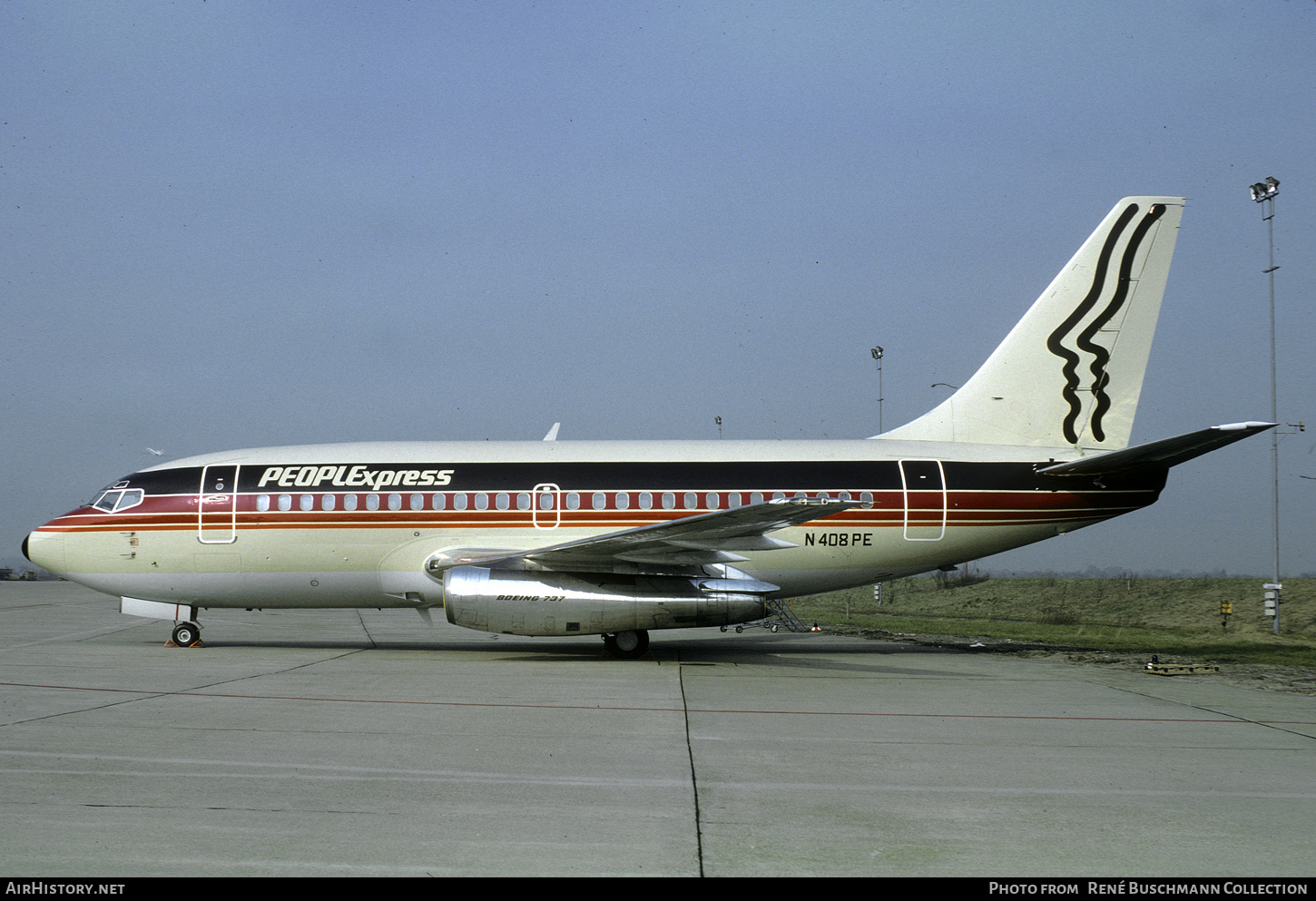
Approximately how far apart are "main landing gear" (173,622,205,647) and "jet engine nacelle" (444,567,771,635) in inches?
230

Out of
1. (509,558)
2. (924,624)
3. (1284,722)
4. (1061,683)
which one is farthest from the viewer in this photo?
(924,624)

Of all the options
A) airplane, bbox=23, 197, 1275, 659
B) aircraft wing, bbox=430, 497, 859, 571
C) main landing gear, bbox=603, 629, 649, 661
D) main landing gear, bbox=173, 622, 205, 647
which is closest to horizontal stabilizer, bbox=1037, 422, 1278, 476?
airplane, bbox=23, 197, 1275, 659

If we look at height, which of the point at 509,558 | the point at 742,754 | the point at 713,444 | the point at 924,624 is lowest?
the point at 924,624

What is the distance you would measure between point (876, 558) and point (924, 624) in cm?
1030

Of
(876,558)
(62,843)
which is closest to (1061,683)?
(876,558)

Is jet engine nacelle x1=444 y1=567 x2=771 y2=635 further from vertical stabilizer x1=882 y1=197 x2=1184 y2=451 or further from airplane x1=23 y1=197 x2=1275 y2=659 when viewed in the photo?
vertical stabilizer x1=882 y1=197 x2=1184 y2=451

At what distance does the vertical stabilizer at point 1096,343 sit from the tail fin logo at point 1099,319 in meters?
0.02

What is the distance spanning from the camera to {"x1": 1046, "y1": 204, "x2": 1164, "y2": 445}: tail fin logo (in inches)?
730

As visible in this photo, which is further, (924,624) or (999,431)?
(924,624)

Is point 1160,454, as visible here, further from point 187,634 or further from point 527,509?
point 187,634

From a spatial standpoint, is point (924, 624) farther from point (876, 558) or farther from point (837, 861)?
point (837, 861)

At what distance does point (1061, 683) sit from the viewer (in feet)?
45.0

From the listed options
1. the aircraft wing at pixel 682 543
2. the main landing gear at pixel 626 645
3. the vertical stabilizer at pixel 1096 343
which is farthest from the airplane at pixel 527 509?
the aircraft wing at pixel 682 543
